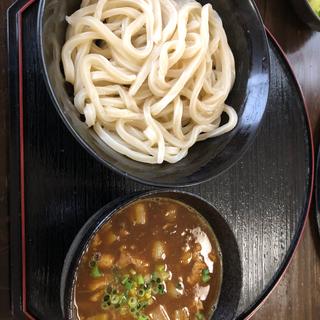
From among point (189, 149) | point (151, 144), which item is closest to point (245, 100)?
point (189, 149)

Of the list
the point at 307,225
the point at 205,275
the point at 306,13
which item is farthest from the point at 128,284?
the point at 306,13

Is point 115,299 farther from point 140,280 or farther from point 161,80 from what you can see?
point 161,80

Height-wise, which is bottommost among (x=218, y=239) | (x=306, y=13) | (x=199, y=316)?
(x=199, y=316)

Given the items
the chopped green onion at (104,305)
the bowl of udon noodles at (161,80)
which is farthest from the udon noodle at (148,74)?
the chopped green onion at (104,305)

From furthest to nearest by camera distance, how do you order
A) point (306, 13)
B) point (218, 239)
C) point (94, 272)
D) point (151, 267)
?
point (306, 13), point (218, 239), point (151, 267), point (94, 272)

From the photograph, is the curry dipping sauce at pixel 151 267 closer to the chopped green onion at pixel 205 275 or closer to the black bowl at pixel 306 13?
the chopped green onion at pixel 205 275

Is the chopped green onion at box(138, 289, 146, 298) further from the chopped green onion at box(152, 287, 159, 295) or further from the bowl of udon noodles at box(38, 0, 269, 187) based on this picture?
the bowl of udon noodles at box(38, 0, 269, 187)

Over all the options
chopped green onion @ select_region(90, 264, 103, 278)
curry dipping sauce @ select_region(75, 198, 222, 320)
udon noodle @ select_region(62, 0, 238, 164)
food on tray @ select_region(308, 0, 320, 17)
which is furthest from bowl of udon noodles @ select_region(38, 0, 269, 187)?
food on tray @ select_region(308, 0, 320, 17)
